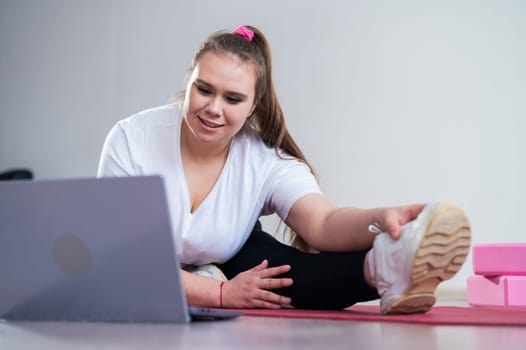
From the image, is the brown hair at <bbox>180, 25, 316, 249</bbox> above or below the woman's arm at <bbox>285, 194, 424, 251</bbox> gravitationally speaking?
above

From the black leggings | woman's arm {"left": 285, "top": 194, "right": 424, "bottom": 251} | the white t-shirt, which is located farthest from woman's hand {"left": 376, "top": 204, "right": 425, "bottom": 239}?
the white t-shirt

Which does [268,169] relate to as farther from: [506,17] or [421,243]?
[506,17]

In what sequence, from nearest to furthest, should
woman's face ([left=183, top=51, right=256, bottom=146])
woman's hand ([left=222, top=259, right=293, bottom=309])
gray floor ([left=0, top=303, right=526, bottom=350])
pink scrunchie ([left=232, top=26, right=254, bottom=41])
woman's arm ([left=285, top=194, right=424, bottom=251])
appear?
gray floor ([left=0, top=303, right=526, bottom=350])
woman's arm ([left=285, top=194, right=424, bottom=251])
woman's hand ([left=222, top=259, right=293, bottom=309])
woman's face ([left=183, top=51, right=256, bottom=146])
pink scrunchie ([left=232, top=26, right=254, bottom=41])

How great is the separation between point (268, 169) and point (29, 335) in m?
1.00

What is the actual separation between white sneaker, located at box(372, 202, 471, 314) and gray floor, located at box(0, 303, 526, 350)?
0.43 feet

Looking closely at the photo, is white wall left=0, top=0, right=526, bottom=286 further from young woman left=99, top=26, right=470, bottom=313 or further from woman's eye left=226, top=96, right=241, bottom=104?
woman's eye left=226, top=96, right=241, bottom=104

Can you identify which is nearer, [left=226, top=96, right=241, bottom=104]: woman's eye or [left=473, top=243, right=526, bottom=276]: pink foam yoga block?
[left=226, top=96, right=241, bottom=104]: woman's eye

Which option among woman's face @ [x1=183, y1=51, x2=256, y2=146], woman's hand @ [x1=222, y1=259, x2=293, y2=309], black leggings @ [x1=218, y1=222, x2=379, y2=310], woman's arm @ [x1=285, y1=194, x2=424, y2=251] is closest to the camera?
woman's arm @ [x1=285, y1=194, x2=424, y2=251]

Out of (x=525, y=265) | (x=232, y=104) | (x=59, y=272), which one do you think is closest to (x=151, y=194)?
(x=59, y=272)

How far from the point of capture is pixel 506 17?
3.70 metres

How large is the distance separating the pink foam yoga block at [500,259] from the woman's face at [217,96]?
1212 millimetres

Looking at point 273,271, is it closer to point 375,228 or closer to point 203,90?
point 375,228

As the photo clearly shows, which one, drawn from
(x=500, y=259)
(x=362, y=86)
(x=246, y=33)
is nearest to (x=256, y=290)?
(x=246, y=33)

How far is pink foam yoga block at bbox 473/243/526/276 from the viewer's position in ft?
8.38
